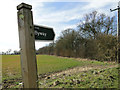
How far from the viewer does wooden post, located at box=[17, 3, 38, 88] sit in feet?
5.34

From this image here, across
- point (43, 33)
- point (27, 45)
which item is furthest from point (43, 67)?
point (27, 45)

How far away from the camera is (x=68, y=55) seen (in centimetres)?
1541

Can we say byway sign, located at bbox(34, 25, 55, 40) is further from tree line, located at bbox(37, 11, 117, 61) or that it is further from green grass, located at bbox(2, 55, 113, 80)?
tree line, located at bbox(37, 11, 117, 61)

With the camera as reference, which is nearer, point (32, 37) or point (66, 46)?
point (32, 37)

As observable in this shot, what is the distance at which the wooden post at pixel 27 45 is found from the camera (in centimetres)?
163

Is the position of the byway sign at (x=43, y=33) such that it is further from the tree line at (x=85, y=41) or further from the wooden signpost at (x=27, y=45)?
the tree line at (x=85, y=41)

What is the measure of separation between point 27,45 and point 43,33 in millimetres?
380

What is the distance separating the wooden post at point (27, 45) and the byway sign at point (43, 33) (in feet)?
0.44

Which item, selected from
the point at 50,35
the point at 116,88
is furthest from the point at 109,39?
the point at 50,35

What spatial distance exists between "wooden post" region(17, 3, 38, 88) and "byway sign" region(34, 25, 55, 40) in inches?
5.3

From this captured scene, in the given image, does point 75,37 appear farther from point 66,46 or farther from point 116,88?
point 116,88

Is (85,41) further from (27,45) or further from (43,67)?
(27,45)

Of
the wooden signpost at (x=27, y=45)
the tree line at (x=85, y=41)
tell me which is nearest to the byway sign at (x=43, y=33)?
the wooden signpost at (x=27, y=45)

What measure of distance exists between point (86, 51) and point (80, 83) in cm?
1137
